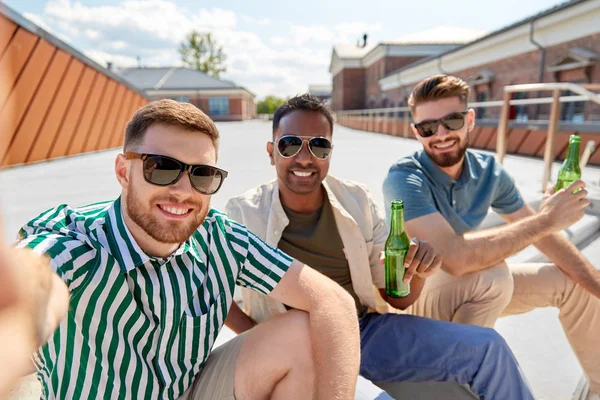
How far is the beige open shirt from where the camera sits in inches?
78.2

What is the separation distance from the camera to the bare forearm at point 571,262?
2182mm

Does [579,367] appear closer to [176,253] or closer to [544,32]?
[176,253]

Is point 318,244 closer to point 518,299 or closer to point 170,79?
point 518,299

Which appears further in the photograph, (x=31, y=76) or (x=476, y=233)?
(x=31, y=76)

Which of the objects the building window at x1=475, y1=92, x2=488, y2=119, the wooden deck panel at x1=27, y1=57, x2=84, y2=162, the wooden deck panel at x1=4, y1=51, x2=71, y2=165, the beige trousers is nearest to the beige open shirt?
the beige trousers

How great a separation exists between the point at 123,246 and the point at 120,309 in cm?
18

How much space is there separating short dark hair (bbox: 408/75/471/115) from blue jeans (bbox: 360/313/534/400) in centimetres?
123

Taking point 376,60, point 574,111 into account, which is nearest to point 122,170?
point 574,111

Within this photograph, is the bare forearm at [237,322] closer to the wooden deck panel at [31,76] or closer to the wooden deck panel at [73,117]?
the wooden deck panel at [31,76]

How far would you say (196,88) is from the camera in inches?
1437

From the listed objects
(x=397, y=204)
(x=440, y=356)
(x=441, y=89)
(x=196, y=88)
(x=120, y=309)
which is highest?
(x=196, y=88)

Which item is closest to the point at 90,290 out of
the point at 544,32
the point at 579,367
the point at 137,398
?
the point at 137,398

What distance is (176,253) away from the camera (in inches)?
53.2

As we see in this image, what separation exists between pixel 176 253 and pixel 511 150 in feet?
32.7
